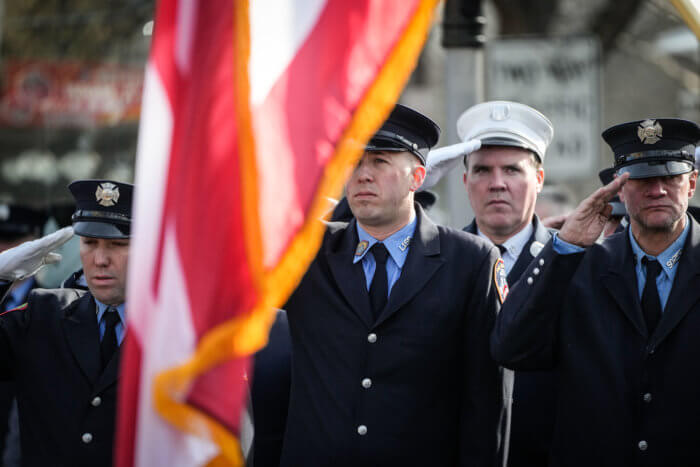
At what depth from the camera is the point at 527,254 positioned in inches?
175

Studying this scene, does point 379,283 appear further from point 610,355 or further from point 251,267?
point 251,267

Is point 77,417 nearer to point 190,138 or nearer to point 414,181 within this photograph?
point 414,181

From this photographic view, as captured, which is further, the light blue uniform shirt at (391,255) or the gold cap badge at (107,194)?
the gold cap badge at (107,194)

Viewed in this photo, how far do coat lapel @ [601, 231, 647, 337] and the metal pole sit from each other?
2.35 meters

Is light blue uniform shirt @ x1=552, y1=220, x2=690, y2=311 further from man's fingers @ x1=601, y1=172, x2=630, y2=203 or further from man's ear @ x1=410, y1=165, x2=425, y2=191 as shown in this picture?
man's ear @ x1=410, y1=165, x2=425, y2=191

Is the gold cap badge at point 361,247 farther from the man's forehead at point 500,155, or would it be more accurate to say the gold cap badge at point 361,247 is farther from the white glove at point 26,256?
the white glove at point 26,256

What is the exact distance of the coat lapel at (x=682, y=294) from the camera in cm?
339

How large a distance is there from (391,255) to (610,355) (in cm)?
91

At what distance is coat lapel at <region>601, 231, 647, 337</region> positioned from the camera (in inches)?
136

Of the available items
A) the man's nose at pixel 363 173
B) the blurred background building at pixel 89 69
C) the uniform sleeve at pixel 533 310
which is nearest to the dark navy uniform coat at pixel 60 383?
the man's nose at pixel 363 173

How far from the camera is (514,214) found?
4.54m

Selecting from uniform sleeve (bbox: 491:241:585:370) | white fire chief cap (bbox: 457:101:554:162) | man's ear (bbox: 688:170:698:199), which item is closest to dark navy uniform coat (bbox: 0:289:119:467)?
uniform sleeve (bbox: 491:241:585:370)

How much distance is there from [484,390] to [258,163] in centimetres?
181

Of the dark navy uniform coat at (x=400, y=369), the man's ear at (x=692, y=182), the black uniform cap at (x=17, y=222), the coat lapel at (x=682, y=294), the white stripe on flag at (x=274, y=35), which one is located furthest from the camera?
the black uniform cap at (x=17, y=222)
